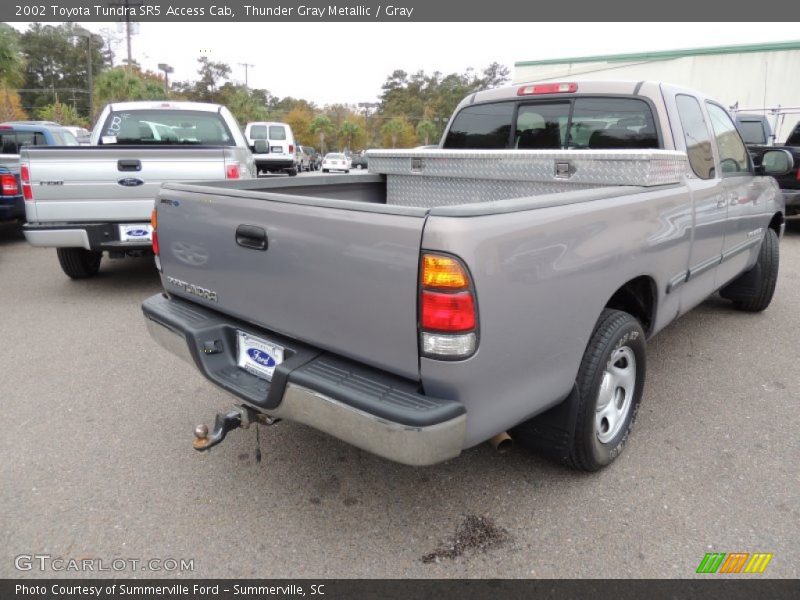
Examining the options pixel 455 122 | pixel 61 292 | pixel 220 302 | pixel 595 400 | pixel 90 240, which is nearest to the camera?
pixel 595 400

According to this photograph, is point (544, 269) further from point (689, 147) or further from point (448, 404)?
point (689, 147)

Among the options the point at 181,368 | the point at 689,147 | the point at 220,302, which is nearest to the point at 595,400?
the point at 220,302

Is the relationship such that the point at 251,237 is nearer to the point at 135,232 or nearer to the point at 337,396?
the point at 337,396

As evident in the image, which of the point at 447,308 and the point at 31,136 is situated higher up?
the point at 31,136

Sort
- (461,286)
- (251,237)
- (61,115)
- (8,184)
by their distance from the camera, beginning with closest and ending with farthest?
(461,286)
(251,237)
(8,184)
(61,115)

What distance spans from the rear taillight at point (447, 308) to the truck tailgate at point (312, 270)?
0.16 feet

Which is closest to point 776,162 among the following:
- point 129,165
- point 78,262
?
point 129,165

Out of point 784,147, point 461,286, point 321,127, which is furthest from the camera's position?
point 321,127

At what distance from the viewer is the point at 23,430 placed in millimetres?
3277

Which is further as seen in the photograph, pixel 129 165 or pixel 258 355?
pixel 129 165

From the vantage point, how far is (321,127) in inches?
3083

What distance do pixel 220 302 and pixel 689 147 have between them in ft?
9.82

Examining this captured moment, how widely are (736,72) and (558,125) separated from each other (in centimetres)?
3186

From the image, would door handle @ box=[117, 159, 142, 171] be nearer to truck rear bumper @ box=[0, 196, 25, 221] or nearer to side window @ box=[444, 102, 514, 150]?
side window @ box=[444, 102, 514, 150]
